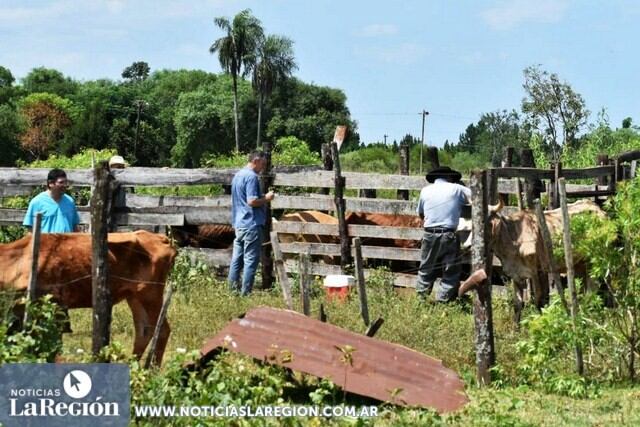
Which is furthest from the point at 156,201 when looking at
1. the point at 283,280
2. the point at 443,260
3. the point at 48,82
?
the point at 48,82

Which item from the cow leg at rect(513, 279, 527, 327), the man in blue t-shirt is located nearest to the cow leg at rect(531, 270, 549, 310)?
the cow leg at rect(513, 279, 527, 327)

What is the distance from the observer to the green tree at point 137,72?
141000 mm

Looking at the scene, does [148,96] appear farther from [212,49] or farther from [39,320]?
[39,320]

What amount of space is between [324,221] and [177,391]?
9402 mm

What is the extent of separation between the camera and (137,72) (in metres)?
142

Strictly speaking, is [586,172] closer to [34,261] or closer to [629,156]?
[629,156]

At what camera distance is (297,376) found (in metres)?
9.66

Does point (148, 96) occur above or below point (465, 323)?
above

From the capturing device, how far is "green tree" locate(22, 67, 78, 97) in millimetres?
116312

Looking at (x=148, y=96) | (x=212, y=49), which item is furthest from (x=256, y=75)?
(x=148, y=96)

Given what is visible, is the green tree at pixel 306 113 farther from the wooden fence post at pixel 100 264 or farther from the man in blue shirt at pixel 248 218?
the wooden fence post at pixel 100 264

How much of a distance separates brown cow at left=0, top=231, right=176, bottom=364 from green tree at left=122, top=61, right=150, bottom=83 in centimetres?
13187

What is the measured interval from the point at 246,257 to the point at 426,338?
12.5 ft

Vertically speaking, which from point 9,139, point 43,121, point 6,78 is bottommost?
point 9,139
